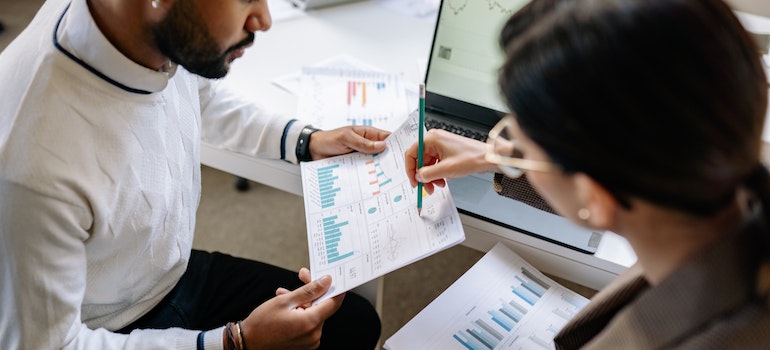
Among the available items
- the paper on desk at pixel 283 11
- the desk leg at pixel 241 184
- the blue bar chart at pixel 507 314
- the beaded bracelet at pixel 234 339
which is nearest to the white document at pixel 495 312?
the blue bar chart at pixel 507 314

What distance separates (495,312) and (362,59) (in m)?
0.76

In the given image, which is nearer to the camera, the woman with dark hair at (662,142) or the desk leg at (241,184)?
the woman with dark hair at (662,142)

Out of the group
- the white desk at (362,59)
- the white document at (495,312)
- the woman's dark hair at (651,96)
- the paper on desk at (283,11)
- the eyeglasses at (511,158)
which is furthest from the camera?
the paper on desk at (283,11)

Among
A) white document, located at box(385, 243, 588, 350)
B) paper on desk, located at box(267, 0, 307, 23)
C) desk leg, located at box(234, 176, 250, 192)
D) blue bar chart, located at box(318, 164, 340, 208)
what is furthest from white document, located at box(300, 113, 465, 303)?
desk leg, located at box(234, 176, 250, 192)

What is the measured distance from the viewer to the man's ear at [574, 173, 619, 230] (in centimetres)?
55

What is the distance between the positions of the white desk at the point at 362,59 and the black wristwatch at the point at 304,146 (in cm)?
2

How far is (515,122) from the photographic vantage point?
0.59 m

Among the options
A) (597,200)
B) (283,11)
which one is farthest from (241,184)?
(597,200)

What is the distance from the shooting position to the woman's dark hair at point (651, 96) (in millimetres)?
489

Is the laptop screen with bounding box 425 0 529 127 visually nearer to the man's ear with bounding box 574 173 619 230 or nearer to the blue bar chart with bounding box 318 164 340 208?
the blue bar chart with bounding box 318 164 340 208

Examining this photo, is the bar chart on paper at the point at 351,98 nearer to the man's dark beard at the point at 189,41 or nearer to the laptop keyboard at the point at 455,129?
the laptop keyboard at the point at 455,129

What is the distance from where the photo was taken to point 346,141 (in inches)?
42.9

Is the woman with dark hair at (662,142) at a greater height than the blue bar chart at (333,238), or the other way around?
the woman with dark hair at (662,142)

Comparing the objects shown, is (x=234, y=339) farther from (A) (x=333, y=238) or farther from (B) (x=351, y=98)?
(B) (x=351, y=98)
